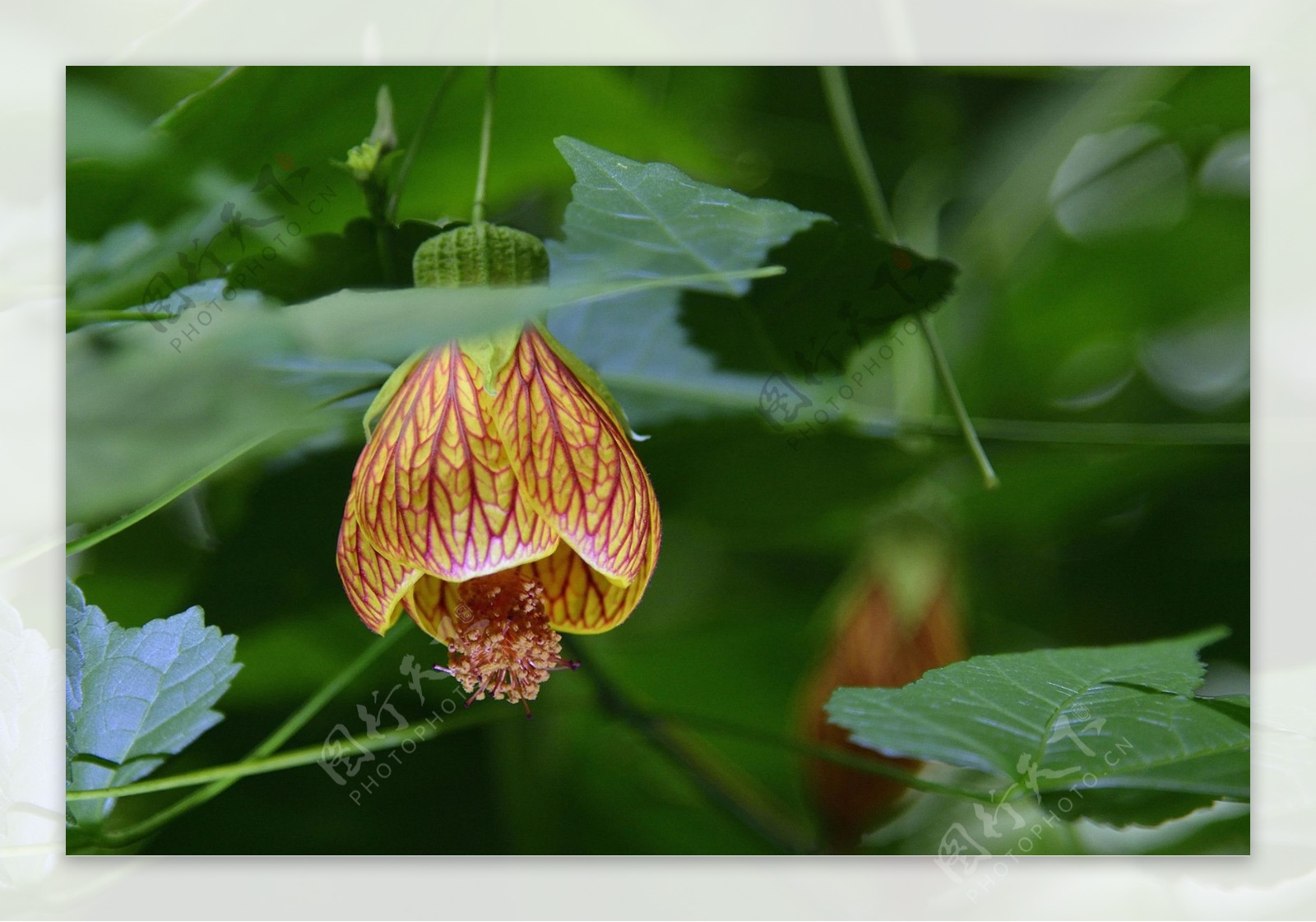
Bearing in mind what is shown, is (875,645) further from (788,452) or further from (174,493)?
(174,493)

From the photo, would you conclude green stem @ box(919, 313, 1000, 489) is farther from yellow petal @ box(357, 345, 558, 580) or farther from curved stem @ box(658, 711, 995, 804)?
yellow petal @ box(357, 345, 558, 580)

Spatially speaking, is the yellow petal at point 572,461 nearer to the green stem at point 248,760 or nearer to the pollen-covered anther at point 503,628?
the pollen-covered anther at point 503,628

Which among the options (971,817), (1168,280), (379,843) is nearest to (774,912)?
(971,817)

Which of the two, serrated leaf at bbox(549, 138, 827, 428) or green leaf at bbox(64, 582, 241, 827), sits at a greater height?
serrated leaf at bbox(549, 138, 827, 428)

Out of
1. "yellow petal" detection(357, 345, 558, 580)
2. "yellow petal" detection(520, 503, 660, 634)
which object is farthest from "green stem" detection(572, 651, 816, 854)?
"yellow petal" detection(357, 345, 558, 580)

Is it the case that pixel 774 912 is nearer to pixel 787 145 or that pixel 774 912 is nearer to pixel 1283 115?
pixel 787 145

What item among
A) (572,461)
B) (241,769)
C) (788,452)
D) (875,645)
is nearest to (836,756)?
(875,645)
